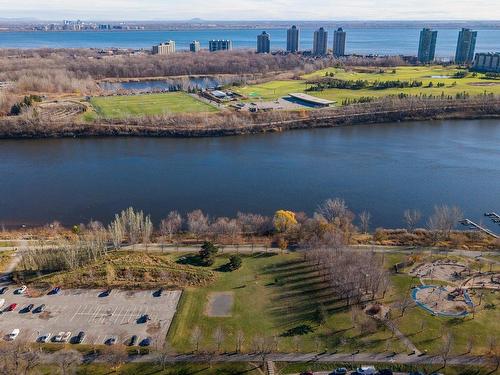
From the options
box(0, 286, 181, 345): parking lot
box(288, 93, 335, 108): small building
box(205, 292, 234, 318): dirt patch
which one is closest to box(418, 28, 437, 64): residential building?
box(288, 93, 335, 108): small building

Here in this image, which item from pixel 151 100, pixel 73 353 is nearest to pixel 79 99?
pixel 151 100

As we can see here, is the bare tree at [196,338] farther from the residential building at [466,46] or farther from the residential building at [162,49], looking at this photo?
the residential building at [162,49]

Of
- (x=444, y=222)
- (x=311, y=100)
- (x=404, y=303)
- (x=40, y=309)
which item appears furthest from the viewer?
(x=311, y=100)

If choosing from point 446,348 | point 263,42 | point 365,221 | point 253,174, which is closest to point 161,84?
point 263,42

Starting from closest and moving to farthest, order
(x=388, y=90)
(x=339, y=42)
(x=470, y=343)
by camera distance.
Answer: (x=470, y=343) → (x=388, y=90) → (x=339, y=42)

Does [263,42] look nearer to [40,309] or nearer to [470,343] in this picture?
[40,309]

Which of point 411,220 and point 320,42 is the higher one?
point 320,42
